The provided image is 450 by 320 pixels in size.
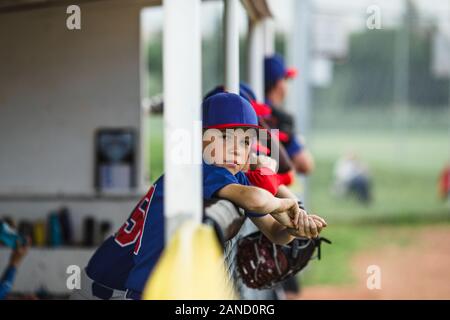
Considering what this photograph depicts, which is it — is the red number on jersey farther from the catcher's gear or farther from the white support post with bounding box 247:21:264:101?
the white support post with bounding box 247:21:264:101

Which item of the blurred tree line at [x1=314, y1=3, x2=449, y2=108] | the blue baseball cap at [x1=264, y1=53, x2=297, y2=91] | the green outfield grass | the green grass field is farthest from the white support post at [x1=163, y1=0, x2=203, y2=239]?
the blurred tree line at [x1=314, y1=3, x2=449, y2=108]

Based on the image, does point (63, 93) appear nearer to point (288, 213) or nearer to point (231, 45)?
point (231, 45)

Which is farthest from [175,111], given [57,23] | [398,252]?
[398,252]

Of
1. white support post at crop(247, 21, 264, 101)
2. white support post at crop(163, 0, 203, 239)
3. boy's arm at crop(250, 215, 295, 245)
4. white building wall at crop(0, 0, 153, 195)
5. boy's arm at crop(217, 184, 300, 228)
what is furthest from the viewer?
white building wall at crop(0, 0, 153, 195)

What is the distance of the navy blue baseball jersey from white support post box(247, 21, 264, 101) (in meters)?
2.01

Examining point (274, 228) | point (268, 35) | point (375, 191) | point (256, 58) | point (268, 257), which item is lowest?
point (375, 191)

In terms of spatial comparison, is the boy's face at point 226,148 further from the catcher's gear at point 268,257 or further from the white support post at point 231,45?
the white support post at point 231,45

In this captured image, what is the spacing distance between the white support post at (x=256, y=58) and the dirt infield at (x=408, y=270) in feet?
8.71

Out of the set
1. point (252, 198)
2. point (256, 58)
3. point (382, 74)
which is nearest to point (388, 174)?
point (382, 74)

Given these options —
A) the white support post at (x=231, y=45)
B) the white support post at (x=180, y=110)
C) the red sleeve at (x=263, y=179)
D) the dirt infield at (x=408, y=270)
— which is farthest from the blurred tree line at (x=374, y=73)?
the white support post at (x=180, y=110)

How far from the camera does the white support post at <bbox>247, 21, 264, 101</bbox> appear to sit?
4363 millimetres

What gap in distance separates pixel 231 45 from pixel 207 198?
1073 mm

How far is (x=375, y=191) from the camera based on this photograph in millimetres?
12930
